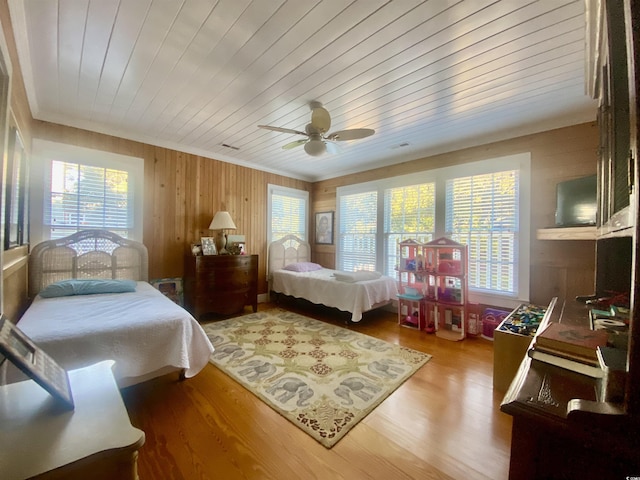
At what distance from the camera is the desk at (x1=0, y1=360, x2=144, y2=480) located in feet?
1.91

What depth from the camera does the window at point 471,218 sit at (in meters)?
3.15

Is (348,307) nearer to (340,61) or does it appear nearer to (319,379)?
(319,379)

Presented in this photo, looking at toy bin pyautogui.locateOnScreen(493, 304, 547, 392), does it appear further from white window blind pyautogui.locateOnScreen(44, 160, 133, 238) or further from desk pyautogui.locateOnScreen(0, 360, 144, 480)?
white window blind pyautogui.locateOnScreen(44, 160, 133, 238)

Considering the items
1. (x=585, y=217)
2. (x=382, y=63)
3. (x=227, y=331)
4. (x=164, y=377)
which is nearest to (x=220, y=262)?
(x=227, y=331)

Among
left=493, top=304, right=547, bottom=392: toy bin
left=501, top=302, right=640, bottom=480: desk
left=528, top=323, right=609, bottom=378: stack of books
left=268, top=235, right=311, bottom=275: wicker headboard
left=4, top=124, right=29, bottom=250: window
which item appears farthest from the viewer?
left=268, top=235, right=311, bottom=275: wicker headboard

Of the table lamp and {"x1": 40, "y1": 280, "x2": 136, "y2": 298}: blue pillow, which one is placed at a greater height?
the table lamp

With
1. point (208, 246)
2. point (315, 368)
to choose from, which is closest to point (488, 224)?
point (315, 368)

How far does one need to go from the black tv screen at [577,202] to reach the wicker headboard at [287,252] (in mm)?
3976

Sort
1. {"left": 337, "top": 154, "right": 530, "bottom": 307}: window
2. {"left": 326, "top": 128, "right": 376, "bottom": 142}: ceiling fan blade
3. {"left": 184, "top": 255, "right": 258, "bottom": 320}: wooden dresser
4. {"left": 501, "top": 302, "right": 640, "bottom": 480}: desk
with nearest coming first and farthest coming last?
{"left": 501, "top": 302, "right": 640, "bottom": 480}: desk < {"left": 326, "top": 128, "right": 376, "bottom": 142}: ceiling fan blade < {"left": 337, "top": 154, "right": 530, "bottom": 307}: window < {"left": 184, "top": 255, "right": 258, "bottom": 320}: wooden dresser

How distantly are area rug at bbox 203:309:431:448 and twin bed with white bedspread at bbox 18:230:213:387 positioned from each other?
58 cm

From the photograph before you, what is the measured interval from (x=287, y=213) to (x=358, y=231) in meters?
1.49

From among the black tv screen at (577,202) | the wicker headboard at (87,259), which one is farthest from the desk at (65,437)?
the black tv screen at (577,202)

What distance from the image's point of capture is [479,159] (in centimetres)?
345

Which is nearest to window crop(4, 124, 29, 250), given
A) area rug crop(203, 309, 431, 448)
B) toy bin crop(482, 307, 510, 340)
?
area rug crop(203, 309, 431, 448)
